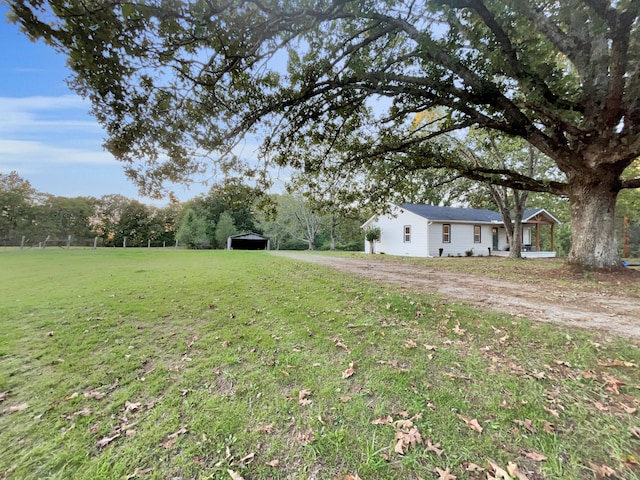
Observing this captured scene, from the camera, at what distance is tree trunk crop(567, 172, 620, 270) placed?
7.55 m

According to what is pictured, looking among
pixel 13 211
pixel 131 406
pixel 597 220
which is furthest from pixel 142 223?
pixel 597 220

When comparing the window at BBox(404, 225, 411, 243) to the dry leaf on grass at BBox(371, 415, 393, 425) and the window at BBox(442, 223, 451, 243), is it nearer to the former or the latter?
the window at BBox(442, 223, 451, 243)

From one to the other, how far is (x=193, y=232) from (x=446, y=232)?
30.8 m

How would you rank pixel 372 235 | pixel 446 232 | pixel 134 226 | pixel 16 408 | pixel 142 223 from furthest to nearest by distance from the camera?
pixel 142 223
pixel 134 226
pixel 372 235
pixel 446 232
pixel 16 408

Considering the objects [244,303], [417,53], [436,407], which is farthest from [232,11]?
[436,407]

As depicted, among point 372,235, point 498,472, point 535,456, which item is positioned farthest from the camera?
point 372,235

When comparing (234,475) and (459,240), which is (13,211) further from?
(459,240)

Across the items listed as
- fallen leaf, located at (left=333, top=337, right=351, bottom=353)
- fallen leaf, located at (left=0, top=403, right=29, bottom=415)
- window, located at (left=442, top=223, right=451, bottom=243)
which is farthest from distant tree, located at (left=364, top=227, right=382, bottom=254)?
fallen leaf, located at (left=0, top=403, right=29, bottom=415)

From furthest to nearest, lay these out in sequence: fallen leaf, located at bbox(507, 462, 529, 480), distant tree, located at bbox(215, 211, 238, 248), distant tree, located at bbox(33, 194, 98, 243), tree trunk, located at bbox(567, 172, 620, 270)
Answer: distant tree, located at bbox(215, 211, 238, 248) < distant tree, located at bbox(33, 194, 98, 243) < tree trunk, located at bbox(567, 172, 620, 270) < fallen leaf, located at bbox(507, 462, 529, 480)

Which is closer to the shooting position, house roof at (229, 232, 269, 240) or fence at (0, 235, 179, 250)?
fence at (0, 235, 179, 250)

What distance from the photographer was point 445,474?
1.72 m

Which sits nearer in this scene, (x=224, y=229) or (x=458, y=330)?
(x=458, y=330)

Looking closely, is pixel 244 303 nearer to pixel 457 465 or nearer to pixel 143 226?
pixel 457 465

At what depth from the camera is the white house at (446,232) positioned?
1906 cm
